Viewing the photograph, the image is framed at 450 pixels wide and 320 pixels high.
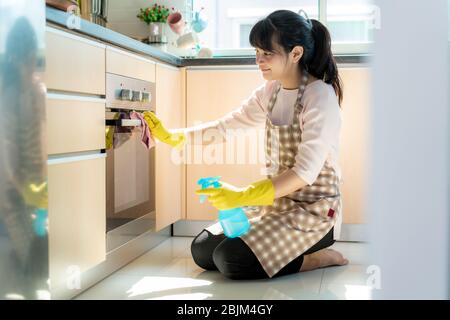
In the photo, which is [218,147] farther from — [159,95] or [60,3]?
[60,3]

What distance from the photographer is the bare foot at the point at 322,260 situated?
2.39 m

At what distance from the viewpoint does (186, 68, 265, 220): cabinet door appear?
2977 millimetres

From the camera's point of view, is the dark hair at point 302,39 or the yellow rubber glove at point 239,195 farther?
the dark hair at point 302,39

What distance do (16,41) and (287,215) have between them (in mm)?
1159

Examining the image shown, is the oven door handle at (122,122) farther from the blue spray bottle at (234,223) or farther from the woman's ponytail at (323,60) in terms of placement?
the woman's ponytail at (323,60)

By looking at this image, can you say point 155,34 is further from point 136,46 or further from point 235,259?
point 235,259

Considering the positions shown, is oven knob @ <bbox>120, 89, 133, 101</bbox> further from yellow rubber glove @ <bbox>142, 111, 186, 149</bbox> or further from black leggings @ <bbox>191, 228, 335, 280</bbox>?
black leggings @ <bbox>191, 228, 335, 280</bbox>

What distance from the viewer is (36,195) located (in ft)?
5.30

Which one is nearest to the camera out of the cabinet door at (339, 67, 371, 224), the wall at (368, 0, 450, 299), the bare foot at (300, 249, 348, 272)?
the wall at (368, 0, 450, 299)

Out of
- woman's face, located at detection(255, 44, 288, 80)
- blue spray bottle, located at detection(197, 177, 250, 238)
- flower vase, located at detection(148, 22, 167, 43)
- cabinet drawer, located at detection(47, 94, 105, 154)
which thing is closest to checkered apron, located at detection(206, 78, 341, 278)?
blue spray bottle, located at detection(197, 177, 250, 238)

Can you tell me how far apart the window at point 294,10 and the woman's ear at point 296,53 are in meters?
0.97

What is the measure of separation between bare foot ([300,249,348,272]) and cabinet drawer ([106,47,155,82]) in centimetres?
94

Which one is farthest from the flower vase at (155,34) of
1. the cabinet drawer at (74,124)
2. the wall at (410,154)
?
the wall at (410,154)

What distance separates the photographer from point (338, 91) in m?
2.34
